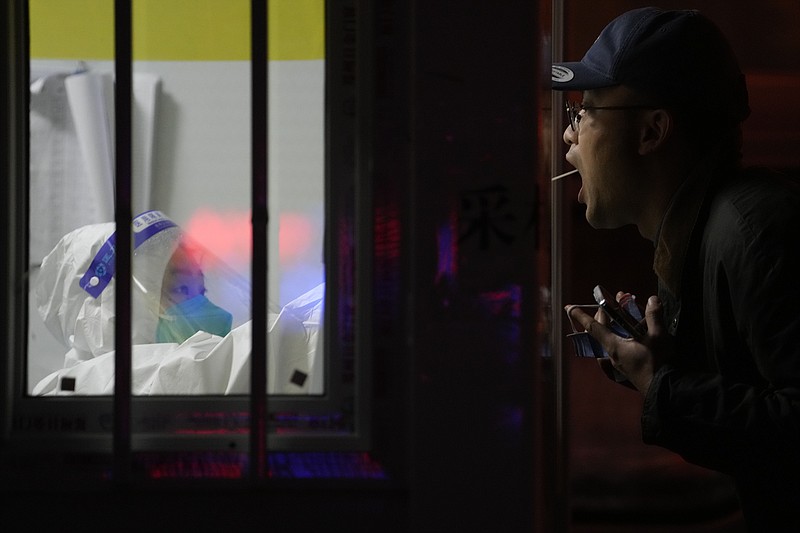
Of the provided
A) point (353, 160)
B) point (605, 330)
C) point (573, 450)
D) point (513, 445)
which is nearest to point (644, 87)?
point (605, 330)

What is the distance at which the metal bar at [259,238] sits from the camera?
3.47 ft

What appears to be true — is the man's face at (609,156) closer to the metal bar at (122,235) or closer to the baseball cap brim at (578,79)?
the baseball cap brim at (578,79)

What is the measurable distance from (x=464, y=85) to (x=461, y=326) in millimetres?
309

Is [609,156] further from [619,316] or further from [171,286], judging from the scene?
[171,286]

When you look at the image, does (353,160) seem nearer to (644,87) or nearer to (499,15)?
(499,15)

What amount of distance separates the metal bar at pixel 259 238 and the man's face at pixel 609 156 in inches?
25.3

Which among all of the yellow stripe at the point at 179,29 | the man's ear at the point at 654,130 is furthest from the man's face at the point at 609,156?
the yellow stripe at the point at 179,29

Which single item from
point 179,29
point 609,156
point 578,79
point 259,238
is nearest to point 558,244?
point 609,156

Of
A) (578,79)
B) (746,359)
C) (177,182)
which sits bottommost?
(746,359)

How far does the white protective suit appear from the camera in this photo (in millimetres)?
1277

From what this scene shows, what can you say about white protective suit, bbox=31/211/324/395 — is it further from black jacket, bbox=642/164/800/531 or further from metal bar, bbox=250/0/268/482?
black jacket, bbox=642/164/800/531

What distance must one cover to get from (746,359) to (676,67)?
0.48m

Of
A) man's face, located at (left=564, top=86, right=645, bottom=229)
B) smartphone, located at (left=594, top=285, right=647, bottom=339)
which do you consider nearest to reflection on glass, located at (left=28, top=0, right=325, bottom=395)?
smartphone, located at (left=594, top=285, right=647, bottom=339)

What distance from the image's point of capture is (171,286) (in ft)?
4.96
